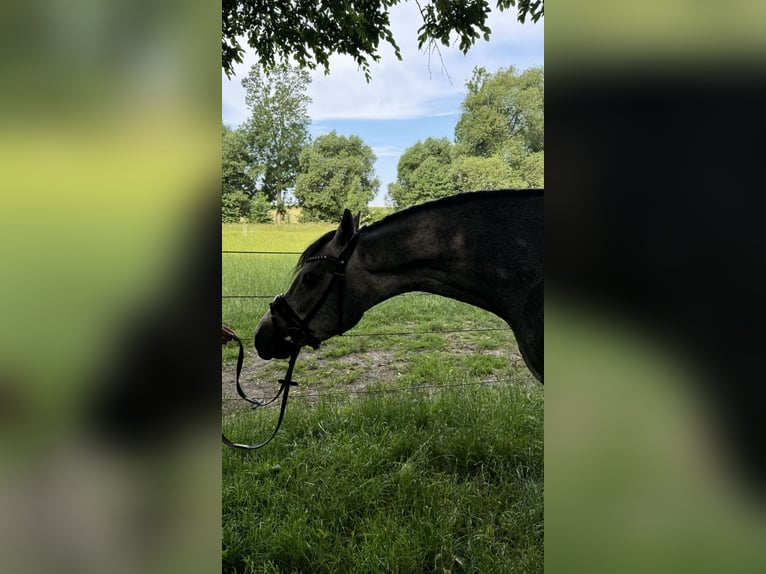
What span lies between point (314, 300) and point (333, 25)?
2087mm

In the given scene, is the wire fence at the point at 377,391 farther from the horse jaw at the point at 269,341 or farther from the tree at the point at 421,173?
the tree at the point at 421,173

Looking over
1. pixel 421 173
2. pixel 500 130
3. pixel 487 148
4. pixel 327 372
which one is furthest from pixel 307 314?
pixel 500 130

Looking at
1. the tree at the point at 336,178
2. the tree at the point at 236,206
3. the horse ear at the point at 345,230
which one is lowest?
the horse ear at the point at 345,230

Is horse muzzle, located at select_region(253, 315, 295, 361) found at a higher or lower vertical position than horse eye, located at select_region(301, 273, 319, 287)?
lower

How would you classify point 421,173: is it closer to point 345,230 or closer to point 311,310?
point 345,230

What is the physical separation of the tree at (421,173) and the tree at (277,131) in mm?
1059

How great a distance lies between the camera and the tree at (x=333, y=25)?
108 inches

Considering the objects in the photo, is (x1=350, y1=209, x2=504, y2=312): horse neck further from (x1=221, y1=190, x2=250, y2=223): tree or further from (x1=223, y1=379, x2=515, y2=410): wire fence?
(x1=221, y1=190, x2=250, y2=223): tree

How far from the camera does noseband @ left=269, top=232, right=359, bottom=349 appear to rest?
1757 mm

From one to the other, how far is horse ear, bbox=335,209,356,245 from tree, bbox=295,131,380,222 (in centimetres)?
293

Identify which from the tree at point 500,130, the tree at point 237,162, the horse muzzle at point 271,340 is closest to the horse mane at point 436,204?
the horse muzzle at point 271,340
